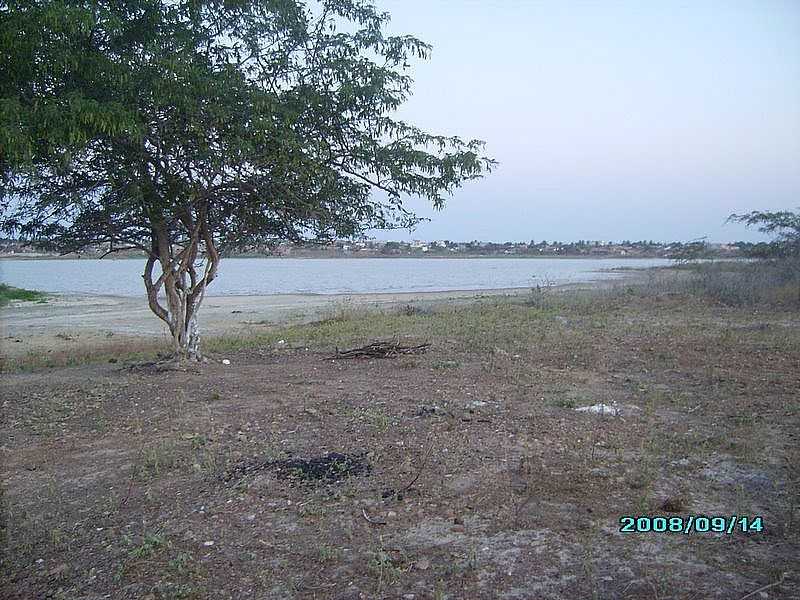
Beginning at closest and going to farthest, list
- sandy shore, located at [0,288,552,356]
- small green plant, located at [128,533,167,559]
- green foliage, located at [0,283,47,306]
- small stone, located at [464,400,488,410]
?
small green plant, located at [128,533,167,559] → small stone, located at [464,400,488,410] → sandy shore, located at [0,288,552,356] → green foliage, located at [0,283,47,306]

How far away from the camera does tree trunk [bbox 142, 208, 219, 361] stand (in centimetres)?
976

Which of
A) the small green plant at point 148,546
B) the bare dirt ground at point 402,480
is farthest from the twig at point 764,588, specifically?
the small green plant at point 148,546

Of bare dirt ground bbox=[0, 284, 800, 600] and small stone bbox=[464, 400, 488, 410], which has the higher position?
small stone bbox=[464, 400, 488, 410]

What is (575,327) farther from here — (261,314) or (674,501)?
(261,314)

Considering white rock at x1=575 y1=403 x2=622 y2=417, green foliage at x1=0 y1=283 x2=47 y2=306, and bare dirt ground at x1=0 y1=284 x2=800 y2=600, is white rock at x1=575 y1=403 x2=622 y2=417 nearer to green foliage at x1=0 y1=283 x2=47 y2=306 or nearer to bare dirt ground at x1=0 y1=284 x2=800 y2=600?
bare dirt ground at x1=0 y1=284 x2=800 y2=600

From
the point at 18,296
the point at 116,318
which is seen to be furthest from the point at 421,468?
the point at 18,296

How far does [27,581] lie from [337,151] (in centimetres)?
645

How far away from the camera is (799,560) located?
11.3 feet

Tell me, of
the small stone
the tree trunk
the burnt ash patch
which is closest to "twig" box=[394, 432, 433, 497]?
the burnt ash patch

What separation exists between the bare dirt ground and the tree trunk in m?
0.88

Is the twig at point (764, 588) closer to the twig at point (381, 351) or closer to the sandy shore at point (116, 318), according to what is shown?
the twig at point (381, 351)

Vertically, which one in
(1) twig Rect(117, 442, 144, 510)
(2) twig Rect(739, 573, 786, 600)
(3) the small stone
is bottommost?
(2) twig Rect(739, 573, 786, 600)

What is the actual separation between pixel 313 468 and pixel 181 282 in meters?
6.01

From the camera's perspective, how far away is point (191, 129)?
7.35 metres
